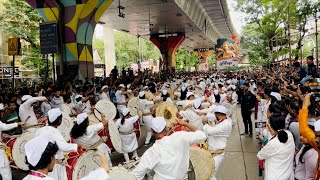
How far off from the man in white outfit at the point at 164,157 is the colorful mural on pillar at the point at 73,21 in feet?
31.6

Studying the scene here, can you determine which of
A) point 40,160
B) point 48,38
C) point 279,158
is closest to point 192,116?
point 279,158

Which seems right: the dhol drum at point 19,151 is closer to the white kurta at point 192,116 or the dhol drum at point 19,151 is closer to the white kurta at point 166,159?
the white kurta at point 166,159

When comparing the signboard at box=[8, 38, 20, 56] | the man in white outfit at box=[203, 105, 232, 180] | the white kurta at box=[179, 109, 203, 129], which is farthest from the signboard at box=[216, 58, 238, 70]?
the man in white outfit at box=[203, 105, 232, 180]

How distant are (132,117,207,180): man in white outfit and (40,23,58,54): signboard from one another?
873 cm

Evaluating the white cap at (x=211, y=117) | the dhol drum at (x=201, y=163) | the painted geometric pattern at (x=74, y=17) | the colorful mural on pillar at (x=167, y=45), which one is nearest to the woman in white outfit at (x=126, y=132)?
the white cap at (x=211, y=117)

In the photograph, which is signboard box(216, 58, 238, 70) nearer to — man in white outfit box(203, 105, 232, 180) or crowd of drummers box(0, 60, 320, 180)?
crowd of drummers box(0, 60, 320, 180)

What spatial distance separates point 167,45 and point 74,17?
16.3 meters

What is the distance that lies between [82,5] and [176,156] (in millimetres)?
10458

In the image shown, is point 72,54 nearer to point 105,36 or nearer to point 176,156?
point 176,156

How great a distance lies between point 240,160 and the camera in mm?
6707

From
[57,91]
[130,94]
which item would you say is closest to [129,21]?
[130,94]

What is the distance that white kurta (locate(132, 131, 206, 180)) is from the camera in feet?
11.0

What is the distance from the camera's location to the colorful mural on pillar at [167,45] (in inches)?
1063

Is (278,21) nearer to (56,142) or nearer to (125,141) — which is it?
(125,141)
